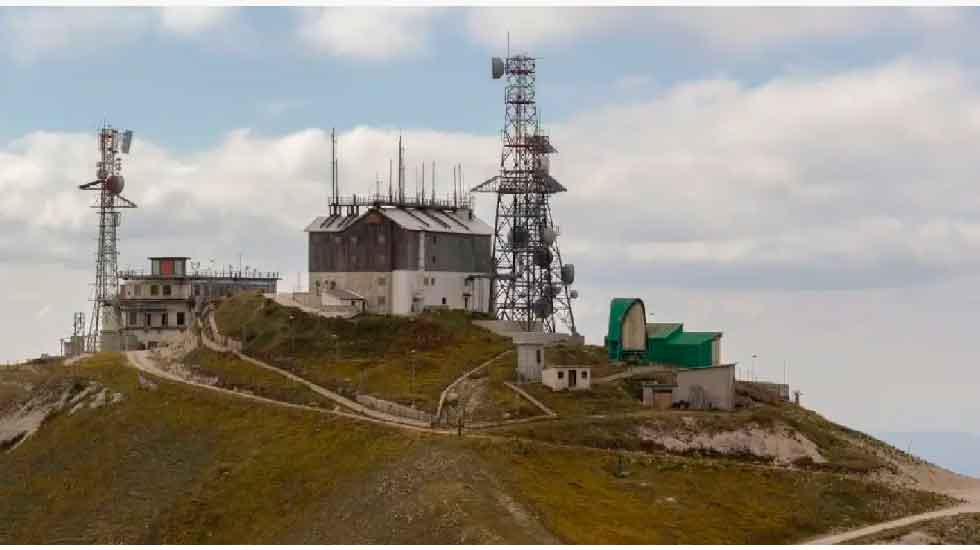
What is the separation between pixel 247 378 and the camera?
13762 centimetres

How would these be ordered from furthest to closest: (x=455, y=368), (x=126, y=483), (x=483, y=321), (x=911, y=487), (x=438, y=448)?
(x=483, y=321) < (x=455, y=368) < (x=126, y=483) < (x=911, y=487) < (x=438, y=448)

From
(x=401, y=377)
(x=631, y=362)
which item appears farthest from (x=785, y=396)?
(x=401, y=377)

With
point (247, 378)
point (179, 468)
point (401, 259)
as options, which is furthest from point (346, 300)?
point (179, 468)

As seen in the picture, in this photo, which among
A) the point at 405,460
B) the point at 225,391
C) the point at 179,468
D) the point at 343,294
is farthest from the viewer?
the point at 343,294

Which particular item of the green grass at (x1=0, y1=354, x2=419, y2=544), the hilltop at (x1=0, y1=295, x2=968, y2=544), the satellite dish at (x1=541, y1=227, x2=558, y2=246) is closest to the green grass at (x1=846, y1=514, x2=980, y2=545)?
the hilltop at (x1=0, y1=295, x2=968, y2=544)

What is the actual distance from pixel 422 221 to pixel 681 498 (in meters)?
62.9

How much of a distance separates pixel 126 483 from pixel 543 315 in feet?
169

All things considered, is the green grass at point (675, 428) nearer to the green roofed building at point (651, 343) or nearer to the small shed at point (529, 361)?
the small shed at point (529, 361)

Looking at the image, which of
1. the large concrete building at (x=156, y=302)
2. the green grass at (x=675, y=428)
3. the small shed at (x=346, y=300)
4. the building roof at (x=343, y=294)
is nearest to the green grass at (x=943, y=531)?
the green grass at (x=675, y=428)

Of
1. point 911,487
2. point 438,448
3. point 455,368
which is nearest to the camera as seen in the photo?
point 438,448

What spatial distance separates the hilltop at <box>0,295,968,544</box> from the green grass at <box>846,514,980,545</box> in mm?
4308

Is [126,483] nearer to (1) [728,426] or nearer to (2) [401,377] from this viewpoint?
(2) [401,377]

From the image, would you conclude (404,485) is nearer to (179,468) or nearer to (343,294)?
(179,468)

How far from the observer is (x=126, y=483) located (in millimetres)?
123125
